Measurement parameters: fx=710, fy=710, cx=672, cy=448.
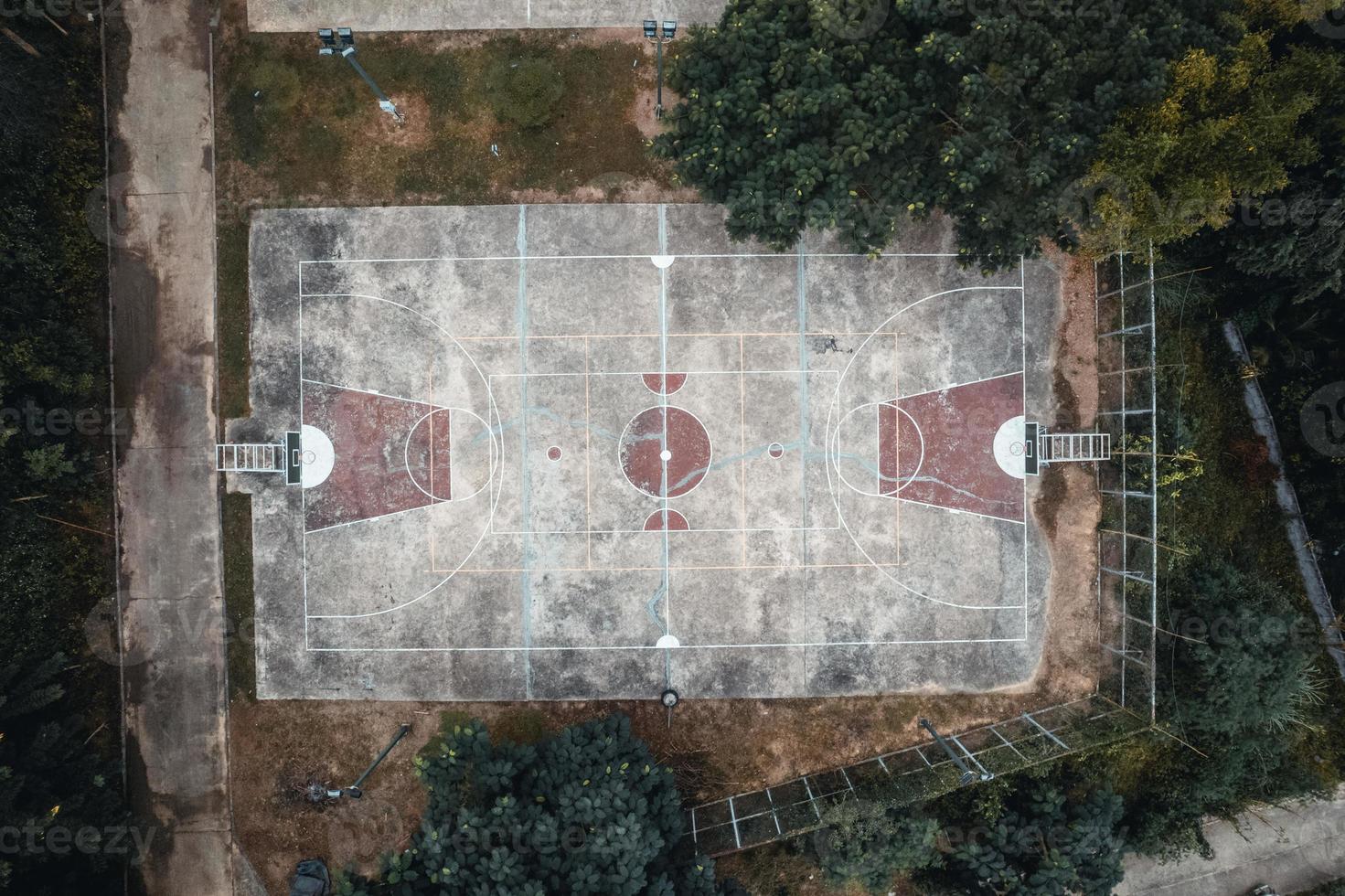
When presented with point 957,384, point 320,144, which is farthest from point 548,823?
point 320,144

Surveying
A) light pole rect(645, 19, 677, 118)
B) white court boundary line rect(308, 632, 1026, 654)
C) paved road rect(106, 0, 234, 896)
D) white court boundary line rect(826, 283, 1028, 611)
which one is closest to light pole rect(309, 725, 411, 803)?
white court boundary line rect(308, 632, 1026, 654)

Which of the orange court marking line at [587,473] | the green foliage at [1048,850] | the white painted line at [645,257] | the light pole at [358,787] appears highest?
the white painted line at [645,257]

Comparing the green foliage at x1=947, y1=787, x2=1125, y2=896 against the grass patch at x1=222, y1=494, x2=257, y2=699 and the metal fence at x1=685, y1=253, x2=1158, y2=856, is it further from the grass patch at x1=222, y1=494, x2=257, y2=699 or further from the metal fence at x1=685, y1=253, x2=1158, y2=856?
the grass patch at x1=222, y1=494, x2=257, y2=699

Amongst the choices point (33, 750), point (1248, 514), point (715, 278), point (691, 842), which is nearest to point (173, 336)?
point (33, 750)

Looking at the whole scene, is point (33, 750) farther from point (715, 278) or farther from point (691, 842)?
point (715, 278)

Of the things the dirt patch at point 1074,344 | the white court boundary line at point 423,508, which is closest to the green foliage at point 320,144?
the white court boundary line at point 423,508

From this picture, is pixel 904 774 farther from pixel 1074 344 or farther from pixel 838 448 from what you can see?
pixel 1074 344

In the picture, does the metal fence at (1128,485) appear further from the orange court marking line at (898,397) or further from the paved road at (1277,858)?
the paved road at (1277,858)
